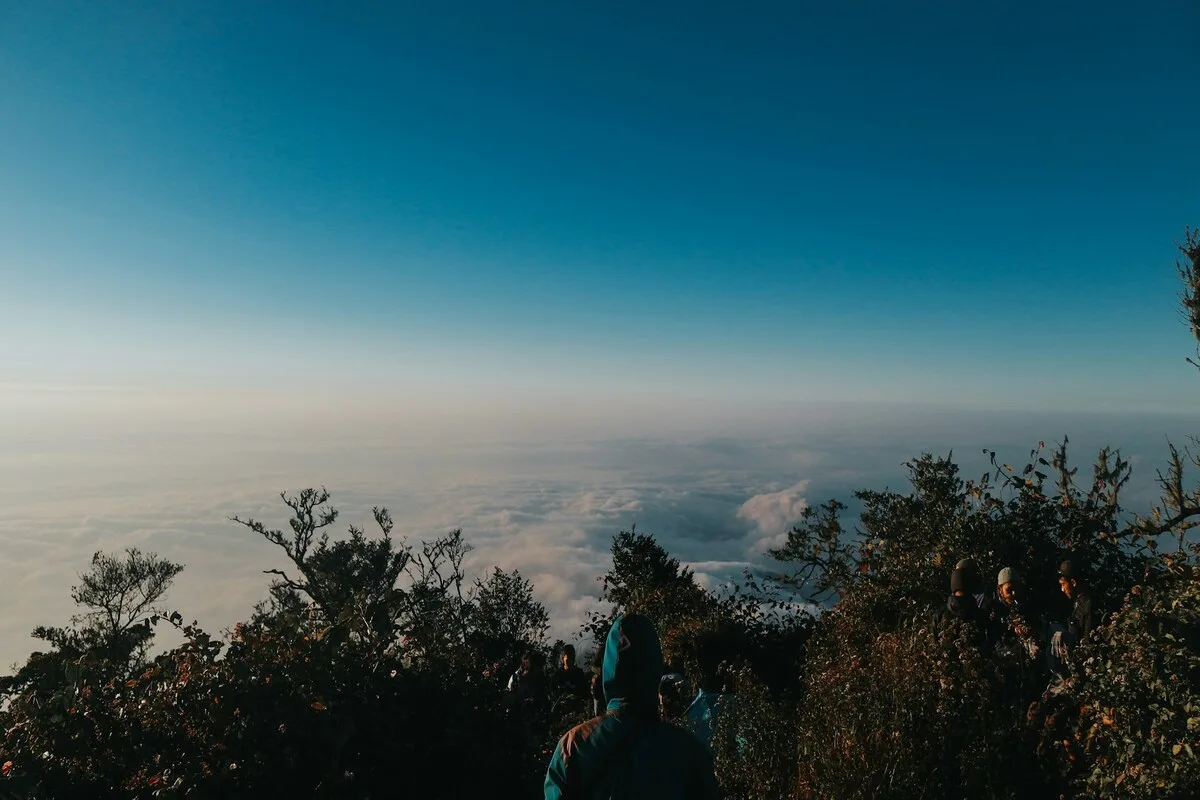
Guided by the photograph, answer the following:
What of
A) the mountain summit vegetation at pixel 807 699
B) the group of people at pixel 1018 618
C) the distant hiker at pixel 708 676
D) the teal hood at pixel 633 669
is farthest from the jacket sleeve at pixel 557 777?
the distant hiker at pixel 708 676

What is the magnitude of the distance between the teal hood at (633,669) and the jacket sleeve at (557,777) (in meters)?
0.26

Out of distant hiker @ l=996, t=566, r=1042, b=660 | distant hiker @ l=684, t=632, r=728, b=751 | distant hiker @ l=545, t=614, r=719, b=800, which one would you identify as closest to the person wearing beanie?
distant hiker @ l=996, t=566, r=1042, b=660

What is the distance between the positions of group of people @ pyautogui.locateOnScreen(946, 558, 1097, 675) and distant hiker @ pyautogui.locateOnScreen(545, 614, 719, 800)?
16.9 ft

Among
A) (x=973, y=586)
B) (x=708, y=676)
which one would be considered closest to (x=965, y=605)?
(x=973, y=586)

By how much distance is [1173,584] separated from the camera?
202 inches

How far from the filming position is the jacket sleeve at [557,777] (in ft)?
7.66

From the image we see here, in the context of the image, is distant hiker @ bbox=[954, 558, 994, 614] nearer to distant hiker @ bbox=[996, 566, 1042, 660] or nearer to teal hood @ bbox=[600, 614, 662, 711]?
distant hiker @ bbox=[996, 566, 1042, 660]

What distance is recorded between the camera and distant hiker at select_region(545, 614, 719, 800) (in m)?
2.26

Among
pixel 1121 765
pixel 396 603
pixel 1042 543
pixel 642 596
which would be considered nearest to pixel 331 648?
pixel 396 603

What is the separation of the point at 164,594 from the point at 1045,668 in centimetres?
4115

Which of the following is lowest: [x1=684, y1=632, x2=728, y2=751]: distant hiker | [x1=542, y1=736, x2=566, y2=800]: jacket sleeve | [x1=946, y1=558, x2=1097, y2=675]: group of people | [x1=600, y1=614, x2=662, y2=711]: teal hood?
[x1=684, y1=632, x2=728, y2=751]: distant hiker

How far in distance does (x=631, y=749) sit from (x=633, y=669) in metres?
0.28

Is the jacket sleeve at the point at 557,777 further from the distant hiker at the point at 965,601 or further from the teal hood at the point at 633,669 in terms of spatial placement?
the distant hiker at the point at 965,601

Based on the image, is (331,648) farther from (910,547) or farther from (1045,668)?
(910,547)
